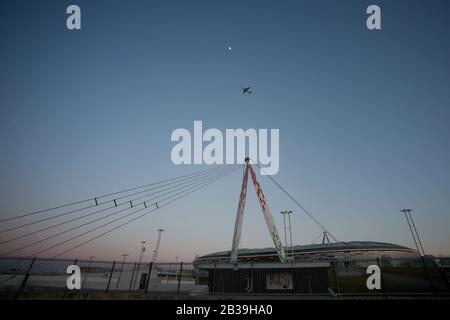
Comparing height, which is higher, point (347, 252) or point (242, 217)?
point (242, 217)

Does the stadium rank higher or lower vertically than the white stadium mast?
lower

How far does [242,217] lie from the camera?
39000mm

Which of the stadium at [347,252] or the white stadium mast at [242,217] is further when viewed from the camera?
the stadium at [347,252]

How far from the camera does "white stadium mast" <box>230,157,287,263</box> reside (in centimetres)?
3616

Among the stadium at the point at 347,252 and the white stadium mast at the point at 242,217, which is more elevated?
the white stadium mast at the point at 242,217

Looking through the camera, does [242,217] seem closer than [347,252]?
Yes

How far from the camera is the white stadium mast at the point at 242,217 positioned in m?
36.2

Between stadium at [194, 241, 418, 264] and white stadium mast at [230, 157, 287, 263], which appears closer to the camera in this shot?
white stadium mast at [230, 157, 287, 263]
